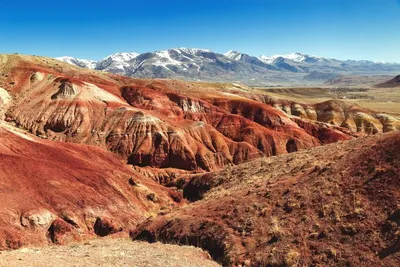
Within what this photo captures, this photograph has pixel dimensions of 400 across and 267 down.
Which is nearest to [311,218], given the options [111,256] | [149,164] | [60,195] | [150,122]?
[111,256]

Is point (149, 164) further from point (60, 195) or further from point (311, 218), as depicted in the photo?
point (311, 218)

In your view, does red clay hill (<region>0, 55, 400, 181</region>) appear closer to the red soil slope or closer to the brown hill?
the red soil slope

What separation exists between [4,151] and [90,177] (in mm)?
10062

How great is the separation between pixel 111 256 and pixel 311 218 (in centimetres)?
1377

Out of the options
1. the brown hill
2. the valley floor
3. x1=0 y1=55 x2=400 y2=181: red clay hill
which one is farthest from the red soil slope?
x1=0 y1=55 x2=400 y2=181: red clay hill

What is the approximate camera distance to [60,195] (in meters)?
38.0

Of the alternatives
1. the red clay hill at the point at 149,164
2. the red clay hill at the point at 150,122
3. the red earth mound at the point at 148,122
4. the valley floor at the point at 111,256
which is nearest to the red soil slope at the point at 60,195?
the red clay hill at the point at 149,164

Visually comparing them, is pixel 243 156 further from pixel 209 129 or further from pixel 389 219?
pixel 389 219

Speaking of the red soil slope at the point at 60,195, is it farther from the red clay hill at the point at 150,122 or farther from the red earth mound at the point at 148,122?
the red earth mound at the point at 148,122

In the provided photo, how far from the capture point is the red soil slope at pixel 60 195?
107ft

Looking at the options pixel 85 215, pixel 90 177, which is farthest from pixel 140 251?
pixel 90 177

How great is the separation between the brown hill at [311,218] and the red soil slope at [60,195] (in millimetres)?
6455

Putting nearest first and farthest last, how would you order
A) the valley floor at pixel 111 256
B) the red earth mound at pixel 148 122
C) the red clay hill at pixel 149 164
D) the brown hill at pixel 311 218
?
the valley floor at pixel 111 256, the brown hill at pixel 311 218, the red clay hill at pixel 149 164, the red earth mound at pixel 148 122

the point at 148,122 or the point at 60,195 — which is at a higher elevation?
the point at 148,122
